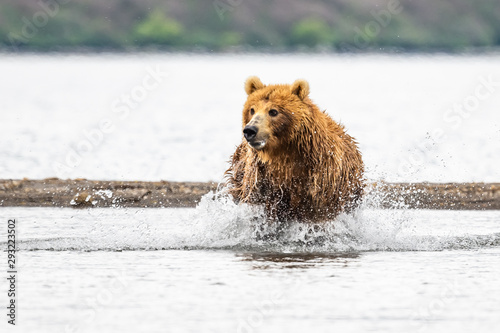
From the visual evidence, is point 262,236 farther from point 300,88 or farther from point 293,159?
point 300,88

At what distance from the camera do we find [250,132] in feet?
33.5

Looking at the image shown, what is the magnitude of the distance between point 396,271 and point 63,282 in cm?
303

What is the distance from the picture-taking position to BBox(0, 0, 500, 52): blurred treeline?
6062 cm

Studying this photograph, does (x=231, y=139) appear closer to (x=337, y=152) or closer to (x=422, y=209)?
(x=422, y=209)

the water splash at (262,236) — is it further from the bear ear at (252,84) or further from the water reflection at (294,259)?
the bear ear at (252,84)

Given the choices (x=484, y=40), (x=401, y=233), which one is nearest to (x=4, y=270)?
(x=401, y=233)

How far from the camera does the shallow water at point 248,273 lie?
25.0ft

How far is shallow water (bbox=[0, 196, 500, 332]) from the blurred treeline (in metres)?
47.0

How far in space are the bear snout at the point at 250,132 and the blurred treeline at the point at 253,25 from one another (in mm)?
48741

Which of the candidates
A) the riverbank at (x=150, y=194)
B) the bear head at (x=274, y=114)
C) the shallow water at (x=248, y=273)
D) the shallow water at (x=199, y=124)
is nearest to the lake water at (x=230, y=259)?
the shallow water at (x=248, y=273)

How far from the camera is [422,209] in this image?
14.8m

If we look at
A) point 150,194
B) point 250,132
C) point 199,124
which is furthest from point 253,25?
point 250,132

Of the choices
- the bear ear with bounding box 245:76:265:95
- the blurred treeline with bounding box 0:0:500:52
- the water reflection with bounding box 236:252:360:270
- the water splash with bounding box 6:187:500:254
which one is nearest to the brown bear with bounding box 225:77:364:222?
the bear ear with bounding box 245:76:265:95

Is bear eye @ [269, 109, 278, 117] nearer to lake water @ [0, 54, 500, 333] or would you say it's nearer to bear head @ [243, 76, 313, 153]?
bear head @ [243, 76, 313, 153]
